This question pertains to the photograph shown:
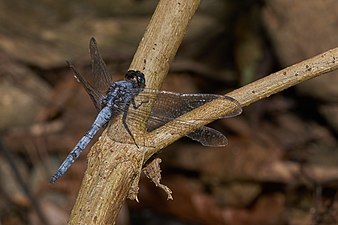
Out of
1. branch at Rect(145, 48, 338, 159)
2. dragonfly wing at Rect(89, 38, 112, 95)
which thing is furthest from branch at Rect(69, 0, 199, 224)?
dragonfly wing at Rect(89, 38, 112, 95)

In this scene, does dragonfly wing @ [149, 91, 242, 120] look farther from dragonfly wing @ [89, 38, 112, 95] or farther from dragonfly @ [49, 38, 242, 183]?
dragonfly wing @ [89, 38, 112, 95]

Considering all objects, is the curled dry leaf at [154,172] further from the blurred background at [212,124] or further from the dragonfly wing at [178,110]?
the blurred background at [212,124]

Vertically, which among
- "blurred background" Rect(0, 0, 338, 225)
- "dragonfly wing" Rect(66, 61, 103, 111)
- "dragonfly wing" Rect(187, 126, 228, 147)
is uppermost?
"blurred background" Rect(0, 0, 338, 225)

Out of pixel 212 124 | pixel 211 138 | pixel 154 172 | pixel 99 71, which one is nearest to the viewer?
pixel 154 172

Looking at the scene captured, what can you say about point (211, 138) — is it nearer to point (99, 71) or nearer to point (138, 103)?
point (138, 103)

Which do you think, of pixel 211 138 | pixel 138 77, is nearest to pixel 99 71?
pixel 211 138

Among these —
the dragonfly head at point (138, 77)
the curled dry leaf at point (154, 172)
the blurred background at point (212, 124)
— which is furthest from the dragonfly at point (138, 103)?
the blurred background at point (212, 124)
